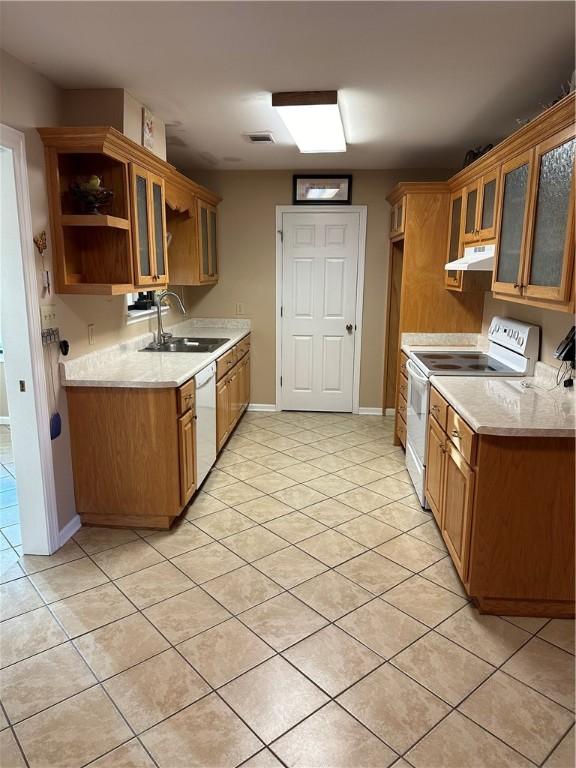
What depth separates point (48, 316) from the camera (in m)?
2.68

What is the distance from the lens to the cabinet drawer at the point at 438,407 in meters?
2.79

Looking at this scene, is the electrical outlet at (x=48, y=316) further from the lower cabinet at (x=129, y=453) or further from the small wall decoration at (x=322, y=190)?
the small wall decoration at (x=322, y=190)

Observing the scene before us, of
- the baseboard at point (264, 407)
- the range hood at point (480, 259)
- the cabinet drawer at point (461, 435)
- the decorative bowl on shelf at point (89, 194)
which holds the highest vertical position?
the decorative bowl on shelf at point (89, 194)

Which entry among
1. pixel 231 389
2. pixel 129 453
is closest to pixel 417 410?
pixel 231 389

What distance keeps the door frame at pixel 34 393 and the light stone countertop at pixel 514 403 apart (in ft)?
6.86

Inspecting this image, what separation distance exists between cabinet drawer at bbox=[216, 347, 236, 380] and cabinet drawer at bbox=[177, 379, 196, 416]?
0.72m

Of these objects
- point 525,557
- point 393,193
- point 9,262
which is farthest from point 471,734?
point 393,193

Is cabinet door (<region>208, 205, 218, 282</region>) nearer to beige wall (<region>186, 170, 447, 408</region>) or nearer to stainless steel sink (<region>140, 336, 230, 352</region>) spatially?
Result: beige wall (<region>186, 170, 447, 408</region>)

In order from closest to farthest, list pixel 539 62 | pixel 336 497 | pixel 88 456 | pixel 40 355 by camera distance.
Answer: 1. pixel 539 62
2. pixel 40 355
3. pixel 88 456
4. pixel 336 497

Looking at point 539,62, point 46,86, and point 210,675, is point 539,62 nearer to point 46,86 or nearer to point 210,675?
point 46,86

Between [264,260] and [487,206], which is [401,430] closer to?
[487,206]

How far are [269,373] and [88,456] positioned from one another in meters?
2.78

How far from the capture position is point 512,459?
2189 mm

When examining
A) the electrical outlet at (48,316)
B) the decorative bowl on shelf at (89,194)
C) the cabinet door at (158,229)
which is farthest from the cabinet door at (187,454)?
the decorative bowl on shelf at (89,194)
